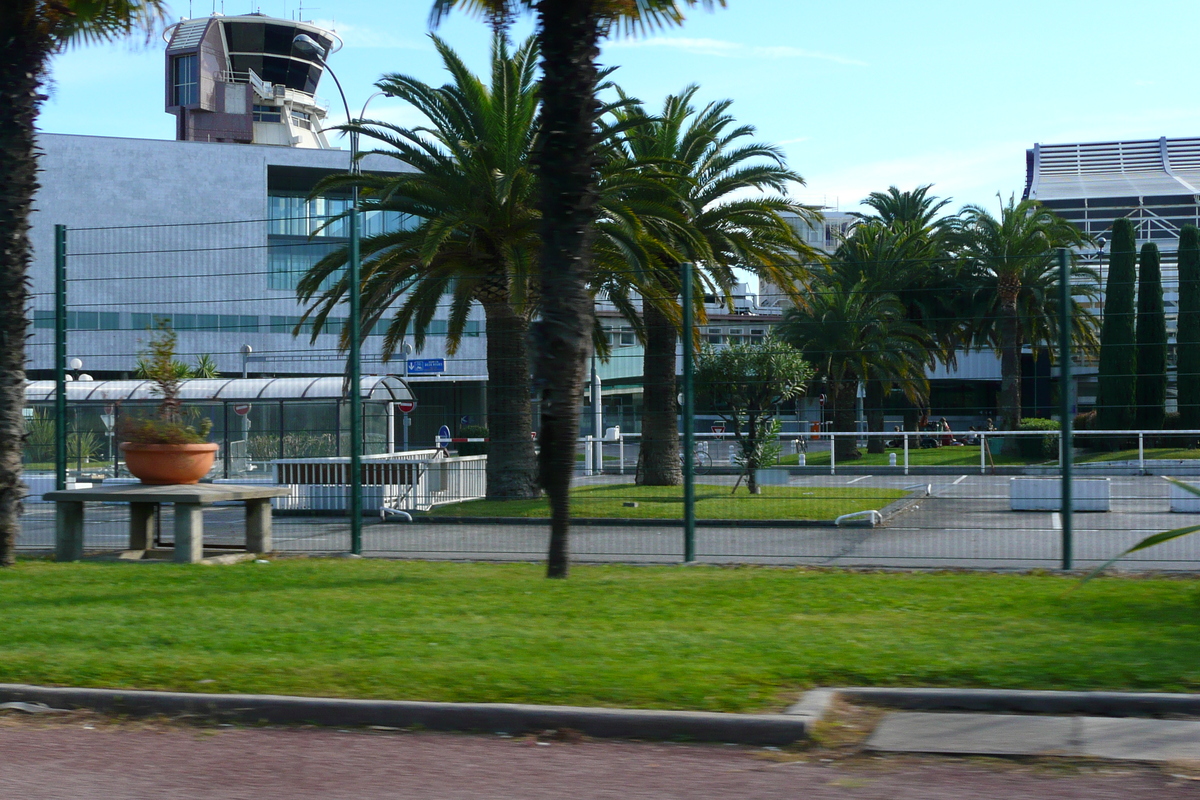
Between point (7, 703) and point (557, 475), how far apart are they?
4748mm

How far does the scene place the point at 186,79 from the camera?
257 ft

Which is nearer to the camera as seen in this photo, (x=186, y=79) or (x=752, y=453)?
(x=752, y=453)

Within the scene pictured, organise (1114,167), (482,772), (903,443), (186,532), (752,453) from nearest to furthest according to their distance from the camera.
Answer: (482,772) → (186,532) → (752,453) → (903,443) → (1114,167)

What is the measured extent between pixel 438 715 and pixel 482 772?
0.74 metres

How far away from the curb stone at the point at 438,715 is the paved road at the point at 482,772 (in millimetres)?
103

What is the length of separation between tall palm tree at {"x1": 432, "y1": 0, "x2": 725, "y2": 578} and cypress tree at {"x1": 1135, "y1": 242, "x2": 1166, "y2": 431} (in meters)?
5.88

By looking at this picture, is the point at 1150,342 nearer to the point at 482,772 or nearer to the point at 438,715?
the point at 438,715

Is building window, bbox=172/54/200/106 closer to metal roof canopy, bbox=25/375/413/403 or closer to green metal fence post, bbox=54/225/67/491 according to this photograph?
metal roof canopy, bbox=25/375/413/403

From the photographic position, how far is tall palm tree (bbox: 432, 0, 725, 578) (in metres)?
9.75

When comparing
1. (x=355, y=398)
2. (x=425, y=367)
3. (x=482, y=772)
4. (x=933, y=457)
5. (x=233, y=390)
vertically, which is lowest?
(x=482, y=772)

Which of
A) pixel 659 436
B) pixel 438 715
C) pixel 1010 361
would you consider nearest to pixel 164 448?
pixel 438 715

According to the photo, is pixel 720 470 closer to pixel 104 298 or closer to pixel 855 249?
pixel 104 298

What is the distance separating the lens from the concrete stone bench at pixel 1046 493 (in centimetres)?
1565

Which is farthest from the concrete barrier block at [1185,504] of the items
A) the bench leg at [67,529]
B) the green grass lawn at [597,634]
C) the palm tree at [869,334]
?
the palm tree at [869,334]
